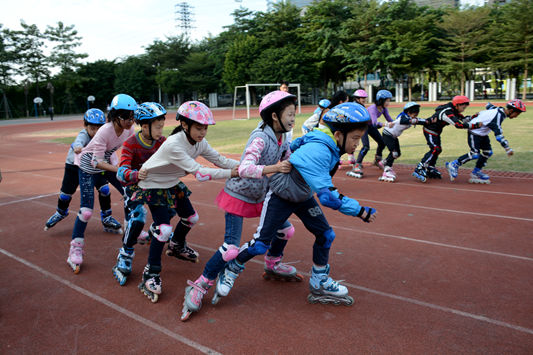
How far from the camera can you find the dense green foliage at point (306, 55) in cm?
4134

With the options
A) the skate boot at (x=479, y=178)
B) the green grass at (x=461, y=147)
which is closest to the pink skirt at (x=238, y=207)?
the skate boot at (x=479, y=178)

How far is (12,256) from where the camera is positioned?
16.8ft

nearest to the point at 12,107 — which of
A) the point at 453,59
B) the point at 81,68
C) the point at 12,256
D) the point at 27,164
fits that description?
the point at 81,68

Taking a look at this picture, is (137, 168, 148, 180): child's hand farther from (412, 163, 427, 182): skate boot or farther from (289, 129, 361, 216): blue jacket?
(412, 163, 427, 182): skate boot

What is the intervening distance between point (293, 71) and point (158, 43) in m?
28.2

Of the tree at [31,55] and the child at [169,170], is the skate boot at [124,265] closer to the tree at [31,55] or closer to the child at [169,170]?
the child at [169,170]

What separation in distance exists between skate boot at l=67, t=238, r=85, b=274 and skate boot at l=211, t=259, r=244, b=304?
1.83 metres

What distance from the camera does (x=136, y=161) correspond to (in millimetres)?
4297

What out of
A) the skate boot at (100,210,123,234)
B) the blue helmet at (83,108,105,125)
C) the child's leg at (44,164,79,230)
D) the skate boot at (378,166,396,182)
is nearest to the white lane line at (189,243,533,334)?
the skate boot at (100,210,123,234)

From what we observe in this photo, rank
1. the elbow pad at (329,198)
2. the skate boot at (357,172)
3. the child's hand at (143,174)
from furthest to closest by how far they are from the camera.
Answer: the skate boot at (357,172), the child's hand at (143,174), the elbow pad at (329,198)

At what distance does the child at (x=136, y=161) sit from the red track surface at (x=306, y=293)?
277mm

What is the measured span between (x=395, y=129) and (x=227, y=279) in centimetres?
656

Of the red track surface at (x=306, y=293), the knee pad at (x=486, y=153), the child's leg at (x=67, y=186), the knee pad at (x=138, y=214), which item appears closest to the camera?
the red track surface at (x=306, y=293)

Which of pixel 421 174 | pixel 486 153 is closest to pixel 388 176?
pixel 421 174
